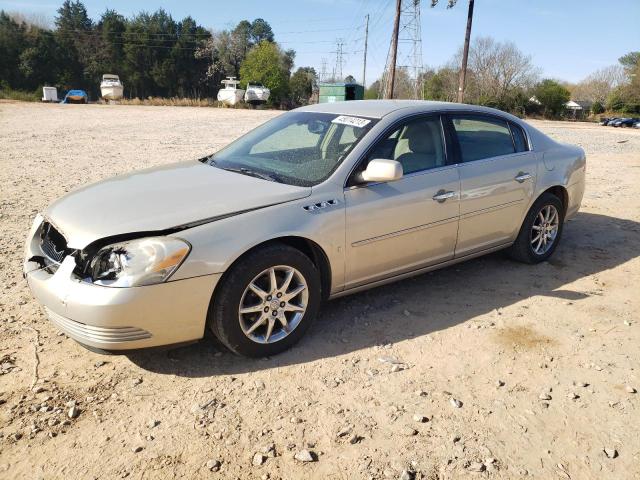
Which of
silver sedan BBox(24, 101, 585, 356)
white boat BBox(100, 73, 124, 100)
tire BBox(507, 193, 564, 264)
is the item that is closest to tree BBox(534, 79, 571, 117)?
white boat BBox(100, 73, 124, 100)

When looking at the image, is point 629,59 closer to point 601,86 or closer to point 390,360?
point 601,86

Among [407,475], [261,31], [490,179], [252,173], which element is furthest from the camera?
[261,31]

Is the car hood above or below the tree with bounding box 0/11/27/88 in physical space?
below

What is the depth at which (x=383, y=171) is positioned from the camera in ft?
11.4

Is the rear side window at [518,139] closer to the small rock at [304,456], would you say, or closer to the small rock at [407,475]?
the small rock at [407,475]

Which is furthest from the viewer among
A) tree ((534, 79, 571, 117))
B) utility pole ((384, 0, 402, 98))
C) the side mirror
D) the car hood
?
tree ((534, 79, 571, 117))

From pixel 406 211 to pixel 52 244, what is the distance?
2443mm

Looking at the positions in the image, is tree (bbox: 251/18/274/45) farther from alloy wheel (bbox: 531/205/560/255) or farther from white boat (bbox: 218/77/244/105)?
alloy wheel (bbox: 531/205/560/255)

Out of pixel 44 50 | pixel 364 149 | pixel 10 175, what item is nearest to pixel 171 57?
pixel 44 50

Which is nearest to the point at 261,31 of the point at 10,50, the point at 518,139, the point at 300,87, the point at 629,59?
the point at 300,87

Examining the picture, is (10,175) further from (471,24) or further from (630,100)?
(630,100)

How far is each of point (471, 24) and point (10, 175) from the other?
3169 centimetres

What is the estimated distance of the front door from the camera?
363 centimetres

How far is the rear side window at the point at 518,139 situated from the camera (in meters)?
4.85
